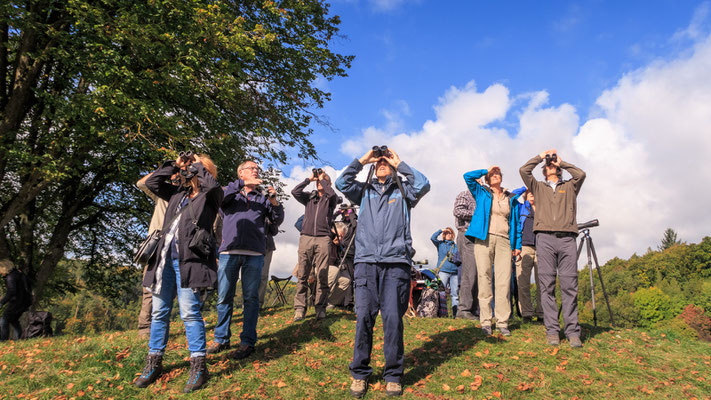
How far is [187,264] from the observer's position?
430 cm

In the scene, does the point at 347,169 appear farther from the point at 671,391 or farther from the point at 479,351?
the point at 671,391

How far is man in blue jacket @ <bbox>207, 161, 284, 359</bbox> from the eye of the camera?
5348 millimetres

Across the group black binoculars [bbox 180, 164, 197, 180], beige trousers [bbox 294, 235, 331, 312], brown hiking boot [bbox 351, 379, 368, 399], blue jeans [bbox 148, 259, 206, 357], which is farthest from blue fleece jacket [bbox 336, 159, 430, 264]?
beige trousers [bbox 294, 235, 331, 312]

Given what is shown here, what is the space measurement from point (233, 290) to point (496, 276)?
154 inches

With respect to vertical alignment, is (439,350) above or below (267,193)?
below

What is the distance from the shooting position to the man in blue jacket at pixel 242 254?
5.35 m

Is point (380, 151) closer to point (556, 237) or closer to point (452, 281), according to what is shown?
point (556, 237)

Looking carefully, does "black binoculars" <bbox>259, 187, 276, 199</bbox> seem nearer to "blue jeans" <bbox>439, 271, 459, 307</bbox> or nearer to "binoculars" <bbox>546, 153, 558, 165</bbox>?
"binoculars" <bbox>546, 153, 558, 165</bbox>

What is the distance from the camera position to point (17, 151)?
9641 millimetres

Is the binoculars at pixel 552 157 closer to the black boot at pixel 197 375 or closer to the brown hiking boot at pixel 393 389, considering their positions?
the brown hiking boot at pixel 393 389

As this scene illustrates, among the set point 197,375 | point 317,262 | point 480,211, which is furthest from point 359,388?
point 317,262

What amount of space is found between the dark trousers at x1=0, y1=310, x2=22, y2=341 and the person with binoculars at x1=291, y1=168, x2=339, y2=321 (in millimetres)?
7349

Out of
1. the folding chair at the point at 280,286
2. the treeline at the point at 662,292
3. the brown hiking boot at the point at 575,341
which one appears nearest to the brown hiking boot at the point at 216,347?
the brown hiking boot at the point at 575,341

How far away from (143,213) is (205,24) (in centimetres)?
837
